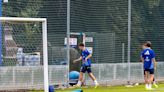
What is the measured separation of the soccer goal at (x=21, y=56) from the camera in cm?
1800

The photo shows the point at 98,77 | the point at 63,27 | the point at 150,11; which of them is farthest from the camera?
the point at 150,11

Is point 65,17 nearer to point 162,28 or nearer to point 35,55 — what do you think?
point 35,55

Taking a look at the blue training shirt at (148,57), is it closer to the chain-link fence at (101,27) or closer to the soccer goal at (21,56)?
the chain-link fence at (101,27)

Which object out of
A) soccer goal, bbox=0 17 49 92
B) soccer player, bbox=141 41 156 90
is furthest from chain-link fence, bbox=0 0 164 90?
soccer player, bbox=141 41 156 90

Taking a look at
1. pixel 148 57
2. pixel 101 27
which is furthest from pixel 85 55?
pixel 148 57

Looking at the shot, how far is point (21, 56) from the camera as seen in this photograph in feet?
61.0

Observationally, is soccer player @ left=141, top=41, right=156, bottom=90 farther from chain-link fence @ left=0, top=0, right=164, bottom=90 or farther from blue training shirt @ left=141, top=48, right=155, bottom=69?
chain-link fence @ left=0, top=0, right=164, bottom=90

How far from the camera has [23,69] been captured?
1953cm

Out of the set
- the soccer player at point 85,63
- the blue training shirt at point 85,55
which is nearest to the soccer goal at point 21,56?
A: the soccer player at point 85,63

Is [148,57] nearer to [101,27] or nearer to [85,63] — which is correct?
[85,63]

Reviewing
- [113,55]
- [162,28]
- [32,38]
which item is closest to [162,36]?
[162,28]

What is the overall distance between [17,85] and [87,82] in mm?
4543

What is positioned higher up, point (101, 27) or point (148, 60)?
point (101, 27)

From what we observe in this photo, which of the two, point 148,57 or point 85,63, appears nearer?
point 148,57
